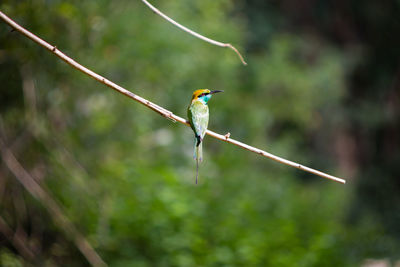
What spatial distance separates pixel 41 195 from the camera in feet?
10.8

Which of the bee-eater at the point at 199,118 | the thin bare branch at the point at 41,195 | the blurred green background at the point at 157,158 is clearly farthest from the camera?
the blurred green background at the point at 157,158

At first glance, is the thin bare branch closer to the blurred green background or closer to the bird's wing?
the blurred green background

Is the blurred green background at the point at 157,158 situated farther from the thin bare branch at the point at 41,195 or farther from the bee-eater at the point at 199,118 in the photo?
the bee-eater at the point at 199,118

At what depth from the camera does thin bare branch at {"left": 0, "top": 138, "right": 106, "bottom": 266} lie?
Answer: 313cm

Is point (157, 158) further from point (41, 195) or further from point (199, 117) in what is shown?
point (199, 117)

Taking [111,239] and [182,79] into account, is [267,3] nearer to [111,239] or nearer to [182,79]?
[182,79]

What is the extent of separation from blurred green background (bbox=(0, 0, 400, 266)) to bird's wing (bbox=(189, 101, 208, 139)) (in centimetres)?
119

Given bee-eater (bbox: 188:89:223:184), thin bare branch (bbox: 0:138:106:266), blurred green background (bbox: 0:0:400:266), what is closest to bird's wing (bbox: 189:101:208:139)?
bee-eater (bbox: 188:89:223:184)

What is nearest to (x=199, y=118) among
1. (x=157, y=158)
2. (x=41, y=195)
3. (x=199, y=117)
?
(x=199, y=117)

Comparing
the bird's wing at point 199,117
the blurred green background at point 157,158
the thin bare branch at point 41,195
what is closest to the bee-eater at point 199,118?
the bird's wing at point 199,117

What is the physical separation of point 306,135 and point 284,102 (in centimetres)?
300

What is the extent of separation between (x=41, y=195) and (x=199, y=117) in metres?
1.54

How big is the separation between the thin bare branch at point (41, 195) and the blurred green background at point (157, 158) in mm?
170

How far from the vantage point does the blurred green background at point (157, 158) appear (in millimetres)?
3598
